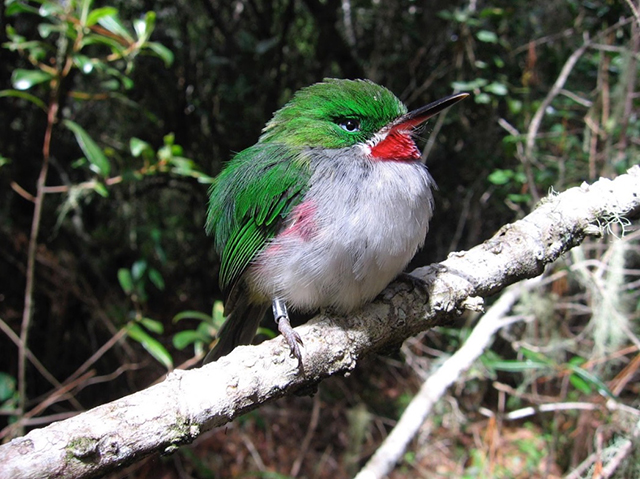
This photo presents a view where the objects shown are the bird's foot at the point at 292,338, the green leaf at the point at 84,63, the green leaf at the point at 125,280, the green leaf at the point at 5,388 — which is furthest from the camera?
the green leaf at the point at 125,280

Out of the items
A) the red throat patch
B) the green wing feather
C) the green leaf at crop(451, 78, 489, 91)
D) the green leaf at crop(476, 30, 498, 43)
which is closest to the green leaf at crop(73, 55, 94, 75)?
the green wing feather

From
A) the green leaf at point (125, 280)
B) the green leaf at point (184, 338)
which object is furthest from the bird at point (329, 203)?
the green leaf at point (125, 280)

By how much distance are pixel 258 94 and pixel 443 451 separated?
3480 mm

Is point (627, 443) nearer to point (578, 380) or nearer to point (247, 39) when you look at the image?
point (578, 380)

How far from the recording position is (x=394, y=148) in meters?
A: 1.69

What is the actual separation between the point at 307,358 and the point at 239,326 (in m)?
0.84

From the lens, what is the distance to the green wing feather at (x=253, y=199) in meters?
1.63

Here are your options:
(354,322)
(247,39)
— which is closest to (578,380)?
(354,322)

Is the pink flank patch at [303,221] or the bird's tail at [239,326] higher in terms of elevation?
the pink flank patch at [303,221]

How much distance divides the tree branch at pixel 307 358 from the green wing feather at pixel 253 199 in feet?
1.35

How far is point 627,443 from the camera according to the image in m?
2.05

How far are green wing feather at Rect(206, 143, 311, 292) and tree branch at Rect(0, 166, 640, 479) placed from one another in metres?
0.41

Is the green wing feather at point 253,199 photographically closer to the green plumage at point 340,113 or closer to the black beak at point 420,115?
the green plumage at point 340,113

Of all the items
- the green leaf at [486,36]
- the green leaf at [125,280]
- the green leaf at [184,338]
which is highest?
the green leaf at [486,36]
